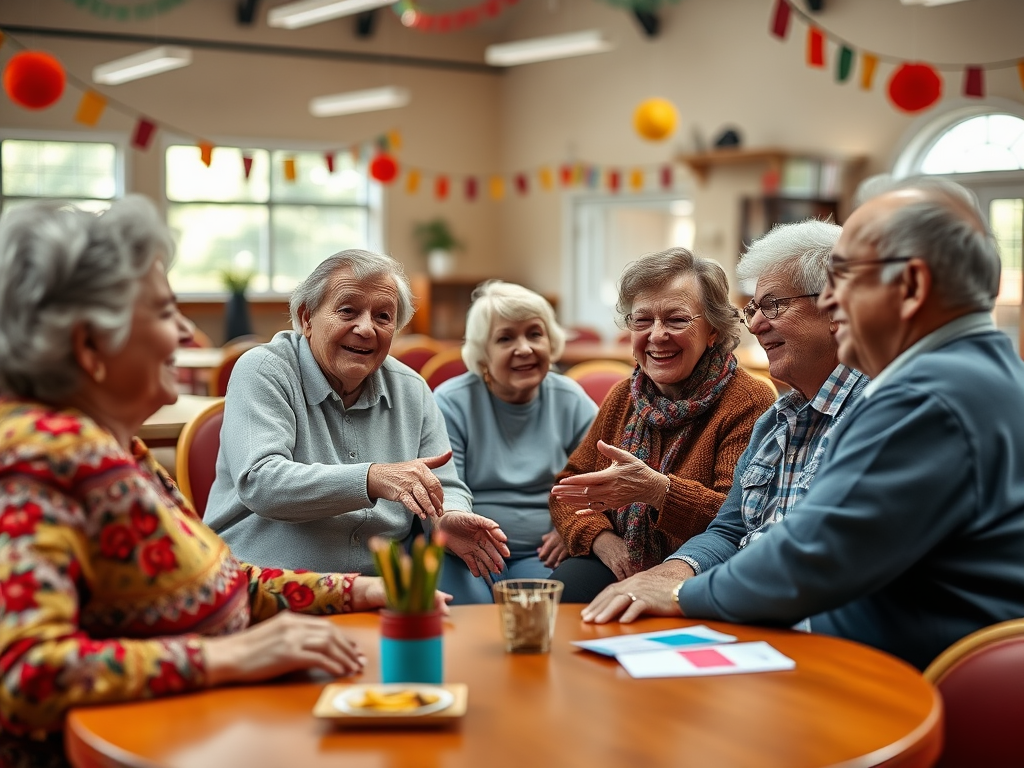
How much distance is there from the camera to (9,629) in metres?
1.22

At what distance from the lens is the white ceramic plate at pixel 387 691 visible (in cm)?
125

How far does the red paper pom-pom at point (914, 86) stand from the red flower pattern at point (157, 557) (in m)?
4.76

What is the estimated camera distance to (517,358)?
310 cm

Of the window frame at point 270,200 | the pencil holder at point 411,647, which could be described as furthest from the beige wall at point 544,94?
the pencil holder at point 411,647

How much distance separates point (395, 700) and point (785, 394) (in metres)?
1.19

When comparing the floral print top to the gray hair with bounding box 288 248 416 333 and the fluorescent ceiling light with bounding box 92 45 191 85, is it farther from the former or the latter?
the fluorescent ceiling light with bounding box 92 45 191 85

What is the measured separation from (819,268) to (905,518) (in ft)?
2.76

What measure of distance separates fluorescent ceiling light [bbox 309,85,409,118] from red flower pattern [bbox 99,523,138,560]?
319 inches

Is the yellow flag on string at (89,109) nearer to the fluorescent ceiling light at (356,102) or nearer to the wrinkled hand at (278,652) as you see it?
the fluorescent ceiling light at (356,102)

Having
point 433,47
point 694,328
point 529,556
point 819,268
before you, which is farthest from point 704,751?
point 433,47

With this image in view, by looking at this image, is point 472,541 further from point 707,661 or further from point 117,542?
point 117,542

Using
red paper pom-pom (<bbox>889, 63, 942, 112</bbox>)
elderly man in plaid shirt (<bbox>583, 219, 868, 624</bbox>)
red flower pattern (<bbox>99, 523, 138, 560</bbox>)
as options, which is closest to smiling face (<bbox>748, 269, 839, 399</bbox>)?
elderly man in plaid shirt (<bbox>583, 219, 868, 624</bbox>)

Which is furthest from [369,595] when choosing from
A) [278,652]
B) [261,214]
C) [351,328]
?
[261,214]

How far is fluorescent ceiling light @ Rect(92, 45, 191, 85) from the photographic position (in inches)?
306
